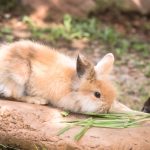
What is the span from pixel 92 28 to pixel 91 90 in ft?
23.3

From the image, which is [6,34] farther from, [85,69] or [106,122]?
[106,122]

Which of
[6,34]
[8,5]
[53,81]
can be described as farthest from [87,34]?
[53,81]

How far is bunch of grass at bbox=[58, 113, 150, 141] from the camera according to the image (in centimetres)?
587

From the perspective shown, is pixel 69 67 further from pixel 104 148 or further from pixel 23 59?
pixel 104 148

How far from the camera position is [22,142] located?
19.2ft

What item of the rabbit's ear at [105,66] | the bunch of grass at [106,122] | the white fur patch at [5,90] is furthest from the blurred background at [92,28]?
the white fur patch at [5,90]

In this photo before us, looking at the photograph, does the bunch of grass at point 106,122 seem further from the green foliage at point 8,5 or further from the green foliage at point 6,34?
the green foliage at point 8,5

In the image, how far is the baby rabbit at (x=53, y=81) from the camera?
245 inches

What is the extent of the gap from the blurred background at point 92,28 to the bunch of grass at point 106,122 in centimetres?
451

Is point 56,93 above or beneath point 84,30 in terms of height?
beneath

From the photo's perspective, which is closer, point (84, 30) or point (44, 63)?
point (44, 63)

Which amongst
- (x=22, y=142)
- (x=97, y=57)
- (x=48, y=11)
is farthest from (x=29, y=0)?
(x=22, y=142)

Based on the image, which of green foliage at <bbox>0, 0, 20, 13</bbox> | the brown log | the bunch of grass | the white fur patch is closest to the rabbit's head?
the bunch of grass

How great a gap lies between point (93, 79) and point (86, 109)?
1.22 feet
